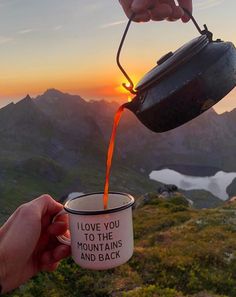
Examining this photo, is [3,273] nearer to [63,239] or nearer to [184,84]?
[63,239]

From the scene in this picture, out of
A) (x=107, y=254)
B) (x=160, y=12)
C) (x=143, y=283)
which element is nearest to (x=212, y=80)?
(x=160, y=12)

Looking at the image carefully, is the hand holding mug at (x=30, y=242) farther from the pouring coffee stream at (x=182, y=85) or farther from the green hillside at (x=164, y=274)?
the green hillside at (x=164, y=274)

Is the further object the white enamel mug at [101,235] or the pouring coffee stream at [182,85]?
the pouring coffee stream at [182,85]

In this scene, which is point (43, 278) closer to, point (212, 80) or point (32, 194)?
point (212, 80)

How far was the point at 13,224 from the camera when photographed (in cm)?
394

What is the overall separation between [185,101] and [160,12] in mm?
1363

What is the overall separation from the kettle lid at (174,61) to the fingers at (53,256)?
175cm

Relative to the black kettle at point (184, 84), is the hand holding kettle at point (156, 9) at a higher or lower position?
higher

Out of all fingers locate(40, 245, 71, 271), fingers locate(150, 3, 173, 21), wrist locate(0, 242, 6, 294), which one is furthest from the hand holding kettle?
wrist locate(0, 242, 6, 294)

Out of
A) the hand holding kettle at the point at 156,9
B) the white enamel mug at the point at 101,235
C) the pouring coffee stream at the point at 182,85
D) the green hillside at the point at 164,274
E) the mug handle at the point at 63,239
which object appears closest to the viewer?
the white enamel mug at the point at 101,235

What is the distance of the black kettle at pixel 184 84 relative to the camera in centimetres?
381

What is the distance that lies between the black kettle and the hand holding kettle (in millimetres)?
226

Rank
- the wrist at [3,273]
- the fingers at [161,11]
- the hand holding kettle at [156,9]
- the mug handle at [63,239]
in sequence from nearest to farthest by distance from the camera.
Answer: the wrist at [3,273] < the mug handle at [63,239] < the hand holding kettle at [156,9] < the fingers at [161,11]

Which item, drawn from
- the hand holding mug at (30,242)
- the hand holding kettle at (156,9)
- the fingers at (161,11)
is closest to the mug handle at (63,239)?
the hand holding mug at (30,242)
